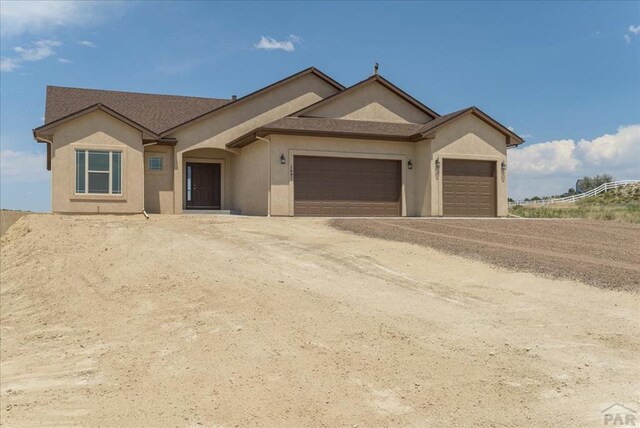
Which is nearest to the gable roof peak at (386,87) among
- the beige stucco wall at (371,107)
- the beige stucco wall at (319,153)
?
the beige stucco wall at (371,107)

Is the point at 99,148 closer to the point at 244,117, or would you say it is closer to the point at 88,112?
the point at 88,112

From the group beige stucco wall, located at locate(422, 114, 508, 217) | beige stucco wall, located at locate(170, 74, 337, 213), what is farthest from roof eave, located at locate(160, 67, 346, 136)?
beige stucco wall, located at locate(422, 114, 508, 217)

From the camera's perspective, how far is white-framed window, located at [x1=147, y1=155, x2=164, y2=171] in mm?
23981

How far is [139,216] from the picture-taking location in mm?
21141

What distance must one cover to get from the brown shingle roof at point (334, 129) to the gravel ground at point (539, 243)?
A: 4.35m

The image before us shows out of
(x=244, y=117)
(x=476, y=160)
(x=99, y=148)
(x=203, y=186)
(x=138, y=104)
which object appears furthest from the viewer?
(x=138, y=104)

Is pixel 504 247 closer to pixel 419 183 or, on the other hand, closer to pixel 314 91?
pixel 419 183

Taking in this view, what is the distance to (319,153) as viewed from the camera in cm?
2205

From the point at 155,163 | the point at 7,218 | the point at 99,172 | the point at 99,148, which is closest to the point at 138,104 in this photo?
the point at 155,163

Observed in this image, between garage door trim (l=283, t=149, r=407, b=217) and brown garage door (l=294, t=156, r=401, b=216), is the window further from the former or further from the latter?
brown garage door (l=294, t=156, r=401, b=216)

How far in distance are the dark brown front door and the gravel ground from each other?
379 inches

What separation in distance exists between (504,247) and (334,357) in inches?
323

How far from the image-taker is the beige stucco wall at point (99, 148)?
67.6 ft

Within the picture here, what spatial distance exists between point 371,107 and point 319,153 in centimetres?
390
